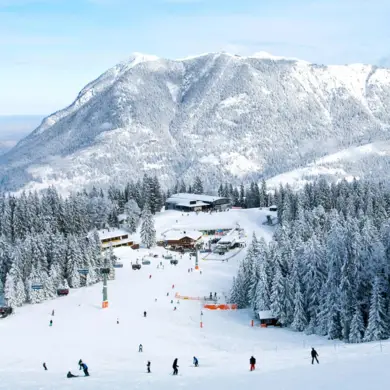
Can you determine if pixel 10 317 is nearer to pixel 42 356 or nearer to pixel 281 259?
pixel 42 356

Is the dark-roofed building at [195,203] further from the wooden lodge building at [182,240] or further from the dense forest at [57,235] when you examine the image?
the wooden lodge building at [182,240]

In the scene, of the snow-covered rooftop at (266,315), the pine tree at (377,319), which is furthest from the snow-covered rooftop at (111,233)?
the pine tree at (377,319)

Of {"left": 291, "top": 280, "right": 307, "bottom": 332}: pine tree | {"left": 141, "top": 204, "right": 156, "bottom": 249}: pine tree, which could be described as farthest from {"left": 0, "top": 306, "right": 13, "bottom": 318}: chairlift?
{"left": 141, "top": 204, "right": 156, "bottom": 249}: pine tree

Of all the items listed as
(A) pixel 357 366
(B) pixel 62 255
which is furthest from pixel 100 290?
(A) pixel 357 366

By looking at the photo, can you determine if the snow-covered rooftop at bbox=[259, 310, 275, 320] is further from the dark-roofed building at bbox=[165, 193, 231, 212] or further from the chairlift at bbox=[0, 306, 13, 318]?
the dark-roofed building at bbox=[165, 193, 231, 212]

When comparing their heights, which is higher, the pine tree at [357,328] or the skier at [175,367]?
the skier at [175,367]

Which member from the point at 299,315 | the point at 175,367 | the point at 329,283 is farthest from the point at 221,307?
the point at 175,367
